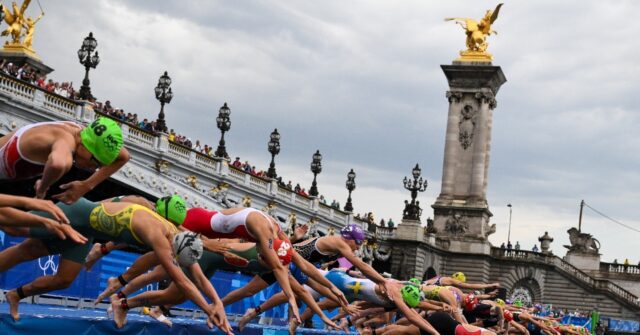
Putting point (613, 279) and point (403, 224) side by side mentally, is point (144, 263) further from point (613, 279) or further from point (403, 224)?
point (613, 279)

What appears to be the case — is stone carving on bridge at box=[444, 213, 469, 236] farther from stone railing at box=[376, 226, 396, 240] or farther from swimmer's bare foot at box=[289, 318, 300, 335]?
swimmer's bare foot at box=[289, 318, 300, 335]

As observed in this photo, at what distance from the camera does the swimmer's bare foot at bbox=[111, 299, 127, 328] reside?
41.7 ft

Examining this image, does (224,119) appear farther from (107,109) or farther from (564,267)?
(564,267)

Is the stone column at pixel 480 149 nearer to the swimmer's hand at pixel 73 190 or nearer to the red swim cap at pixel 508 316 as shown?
the red swim cap at pixel 508 316

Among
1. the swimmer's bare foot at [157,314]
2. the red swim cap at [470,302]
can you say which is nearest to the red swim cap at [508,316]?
the red swim cap at [470,302]

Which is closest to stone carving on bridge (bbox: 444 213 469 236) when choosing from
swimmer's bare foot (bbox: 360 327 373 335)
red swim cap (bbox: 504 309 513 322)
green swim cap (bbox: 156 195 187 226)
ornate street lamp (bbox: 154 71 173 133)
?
ornate street lamp (bbox: 154 71 173 133)

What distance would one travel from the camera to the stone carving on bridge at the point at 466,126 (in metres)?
80.8

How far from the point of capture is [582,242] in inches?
3511

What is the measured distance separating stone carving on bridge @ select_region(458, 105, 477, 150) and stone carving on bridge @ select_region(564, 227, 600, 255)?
14.1m

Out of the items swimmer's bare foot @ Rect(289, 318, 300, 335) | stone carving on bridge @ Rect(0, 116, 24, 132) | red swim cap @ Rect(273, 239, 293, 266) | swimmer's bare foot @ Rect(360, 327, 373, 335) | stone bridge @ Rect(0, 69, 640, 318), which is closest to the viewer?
red swim cap @ Rect(273, 239, 293, 266)

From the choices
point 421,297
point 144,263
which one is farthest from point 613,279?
point 144,263

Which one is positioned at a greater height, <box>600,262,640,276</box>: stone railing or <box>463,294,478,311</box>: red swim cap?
<box>600,262,640,276</box>: stone railing

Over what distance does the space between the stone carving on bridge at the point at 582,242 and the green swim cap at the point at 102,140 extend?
80840mm

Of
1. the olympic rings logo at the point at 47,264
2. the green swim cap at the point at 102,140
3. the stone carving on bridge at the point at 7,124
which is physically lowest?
the olympic rings logo at the point at 47,264
